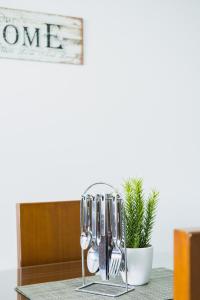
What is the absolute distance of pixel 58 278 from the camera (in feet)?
4.69

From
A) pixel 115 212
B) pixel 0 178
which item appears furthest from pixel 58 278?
pixel 0 178

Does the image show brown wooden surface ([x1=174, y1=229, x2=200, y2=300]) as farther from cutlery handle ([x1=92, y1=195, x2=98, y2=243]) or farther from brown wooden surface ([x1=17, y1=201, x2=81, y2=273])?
brown wooden surface ([x1=17, y1=201, x2=81, y2=273])

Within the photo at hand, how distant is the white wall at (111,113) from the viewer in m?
2.83

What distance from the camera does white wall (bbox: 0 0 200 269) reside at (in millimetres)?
2828

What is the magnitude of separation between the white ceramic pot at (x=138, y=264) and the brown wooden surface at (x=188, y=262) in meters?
0.64

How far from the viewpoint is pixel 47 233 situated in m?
1.80

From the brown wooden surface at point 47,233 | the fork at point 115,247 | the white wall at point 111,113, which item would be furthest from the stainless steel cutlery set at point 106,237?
the white wall at point 111,113

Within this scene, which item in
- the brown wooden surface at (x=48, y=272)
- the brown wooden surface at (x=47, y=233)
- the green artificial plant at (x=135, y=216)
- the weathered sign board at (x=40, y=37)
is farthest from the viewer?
the weathered sign board at (x=40, y=37)

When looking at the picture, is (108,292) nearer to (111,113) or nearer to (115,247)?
(115,247)

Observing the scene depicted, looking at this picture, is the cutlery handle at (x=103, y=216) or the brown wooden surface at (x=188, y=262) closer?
the brown wooden surface at (x=188, y=262)

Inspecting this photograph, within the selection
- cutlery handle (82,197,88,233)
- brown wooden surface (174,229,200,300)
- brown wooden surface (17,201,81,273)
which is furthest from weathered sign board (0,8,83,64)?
brown wooden surface (174,229,200,300)

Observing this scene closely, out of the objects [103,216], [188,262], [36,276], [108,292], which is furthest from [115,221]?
[188,262]

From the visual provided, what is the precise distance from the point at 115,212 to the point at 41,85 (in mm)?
1785

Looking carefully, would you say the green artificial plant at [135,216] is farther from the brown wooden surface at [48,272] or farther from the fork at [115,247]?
the brown wooden surface at [48,272]
